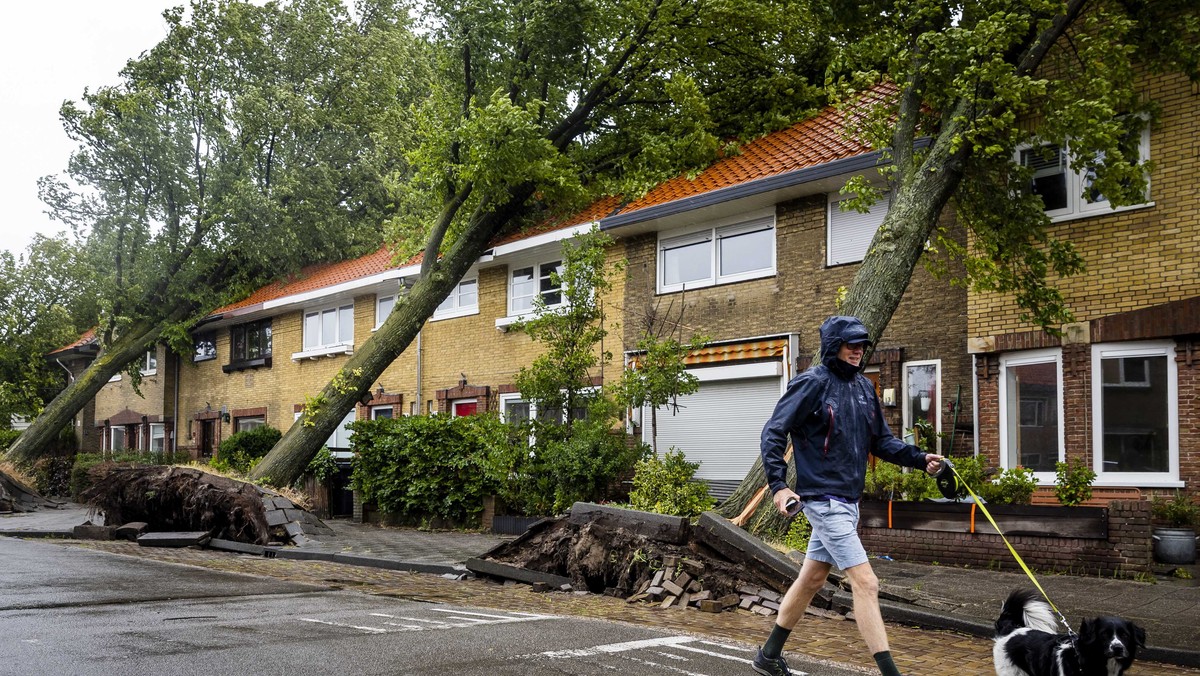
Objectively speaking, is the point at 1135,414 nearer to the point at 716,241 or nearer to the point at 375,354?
the point at 716,241

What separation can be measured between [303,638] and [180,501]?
32.9 feet

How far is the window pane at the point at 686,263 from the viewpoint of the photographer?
18.4m

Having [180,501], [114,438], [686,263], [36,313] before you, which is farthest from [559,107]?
[36,313]

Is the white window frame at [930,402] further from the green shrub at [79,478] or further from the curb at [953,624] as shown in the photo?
the green shrub at [79,478]

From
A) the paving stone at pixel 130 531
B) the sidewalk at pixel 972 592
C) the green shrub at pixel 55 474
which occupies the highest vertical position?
the sidewalk at pixel 972 592

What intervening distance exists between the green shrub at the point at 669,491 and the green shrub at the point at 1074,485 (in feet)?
13.5

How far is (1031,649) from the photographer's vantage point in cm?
509

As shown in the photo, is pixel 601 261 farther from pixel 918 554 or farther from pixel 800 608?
pixel 800 608

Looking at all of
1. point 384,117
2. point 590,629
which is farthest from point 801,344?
point 384,117

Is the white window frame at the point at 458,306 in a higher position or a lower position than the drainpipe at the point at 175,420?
higher

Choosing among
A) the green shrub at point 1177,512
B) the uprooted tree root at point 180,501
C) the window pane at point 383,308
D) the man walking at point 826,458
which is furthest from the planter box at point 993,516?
the window pane at point 383,308

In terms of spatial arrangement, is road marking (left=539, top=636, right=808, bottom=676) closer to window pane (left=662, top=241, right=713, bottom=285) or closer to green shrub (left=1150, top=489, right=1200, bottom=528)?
green shrub (left=1150, top=489, right=1200, bottom=528)

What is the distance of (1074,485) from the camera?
38.3ft

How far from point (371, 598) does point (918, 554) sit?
22.2 feet
